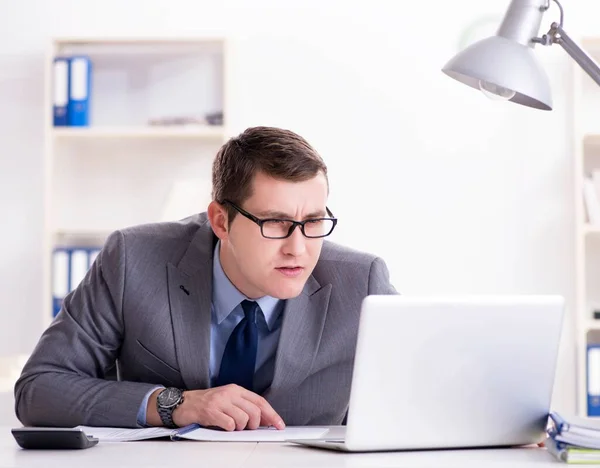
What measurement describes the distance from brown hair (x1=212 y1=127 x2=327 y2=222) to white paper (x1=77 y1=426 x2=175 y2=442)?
0.45 meters

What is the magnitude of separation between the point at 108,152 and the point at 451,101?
1515 millimetres

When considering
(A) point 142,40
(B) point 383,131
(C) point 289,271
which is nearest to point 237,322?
(C) point 289,271

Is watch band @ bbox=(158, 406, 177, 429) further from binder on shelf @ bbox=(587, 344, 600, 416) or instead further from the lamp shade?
binder on shelf @ bbox=(587, 344, 600, 416)

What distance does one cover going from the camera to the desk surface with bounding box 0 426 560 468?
1.26 meters

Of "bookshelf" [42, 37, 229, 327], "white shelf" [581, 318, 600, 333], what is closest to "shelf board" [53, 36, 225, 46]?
"bookshelf" [42, 37, 229, 327]

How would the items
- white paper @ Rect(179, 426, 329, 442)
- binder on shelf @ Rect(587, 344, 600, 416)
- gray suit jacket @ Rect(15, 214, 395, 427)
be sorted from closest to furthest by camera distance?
white paper @ Rect(179, 426, 329, 442)
gray suit jacket @ Rect(15, 214, 395, 427)
binder on shelf @ Rect(587, 344, 600, 416)

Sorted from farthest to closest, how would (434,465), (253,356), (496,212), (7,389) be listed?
1. (496,212)
2. (7,389)
3. (253,356)
4. (434,465)

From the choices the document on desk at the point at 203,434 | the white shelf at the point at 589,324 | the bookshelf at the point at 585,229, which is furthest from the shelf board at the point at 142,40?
the document on desk at the point at 203,434

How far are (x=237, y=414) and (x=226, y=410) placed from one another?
0.07 ft

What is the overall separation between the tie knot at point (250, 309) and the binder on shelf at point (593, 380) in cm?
217

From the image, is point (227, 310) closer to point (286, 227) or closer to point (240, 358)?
point (240, 358)

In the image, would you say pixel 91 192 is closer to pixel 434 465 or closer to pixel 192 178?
pixel 192 178

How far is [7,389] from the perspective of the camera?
2688mm

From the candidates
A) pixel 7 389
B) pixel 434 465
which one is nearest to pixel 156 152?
pixel 7 389
